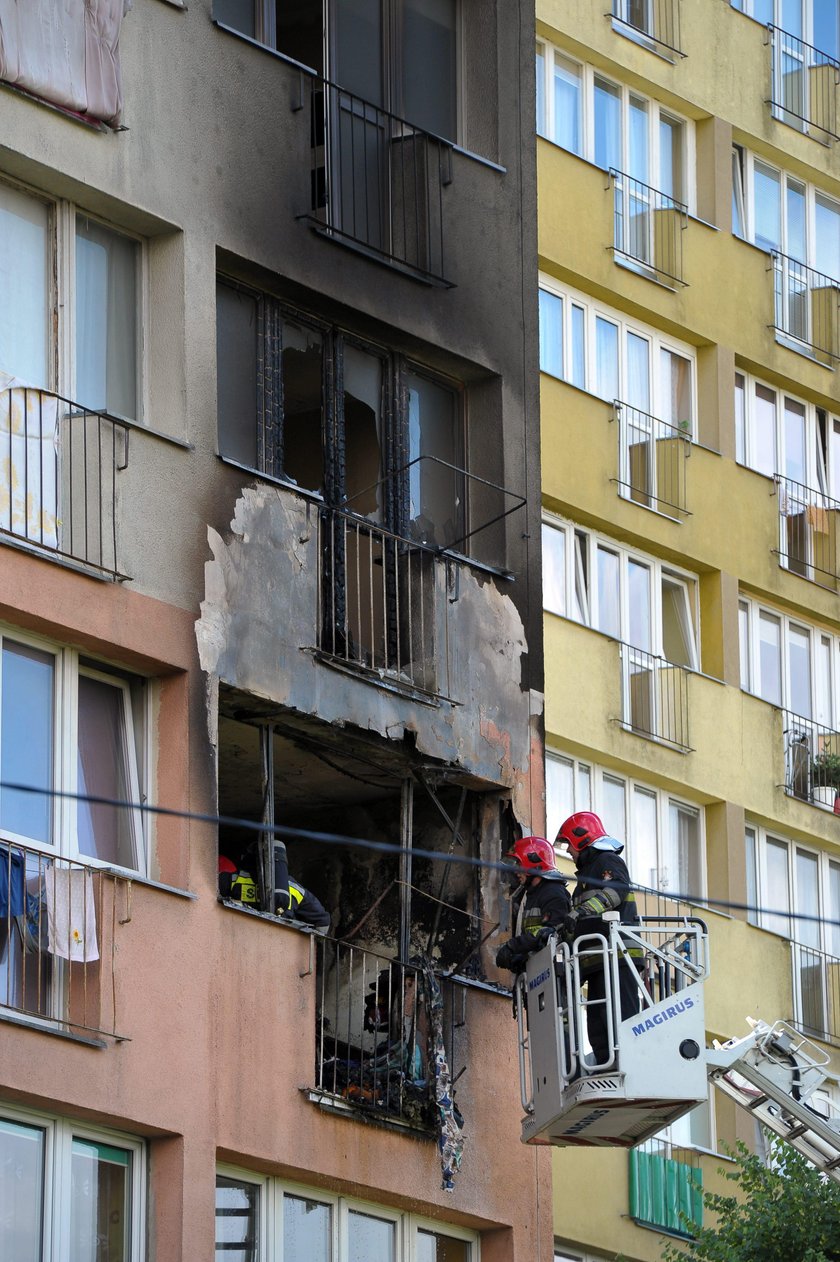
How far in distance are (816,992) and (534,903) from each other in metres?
11.4

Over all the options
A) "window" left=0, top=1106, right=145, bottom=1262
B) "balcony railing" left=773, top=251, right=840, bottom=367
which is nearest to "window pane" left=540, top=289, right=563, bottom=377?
"balcony railing" left=773, top=251, right=840, bottom=367

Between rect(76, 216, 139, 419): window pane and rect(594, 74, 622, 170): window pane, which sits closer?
rect(76, 216, 139, 419): window pane

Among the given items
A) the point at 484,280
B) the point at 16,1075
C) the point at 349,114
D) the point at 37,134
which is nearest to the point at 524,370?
the point at 484,280

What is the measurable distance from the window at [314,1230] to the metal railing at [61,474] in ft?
14.0

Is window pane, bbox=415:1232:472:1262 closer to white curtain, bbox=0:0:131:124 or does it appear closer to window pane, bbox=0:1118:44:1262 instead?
window pane, bbox=0:1118:44:1262

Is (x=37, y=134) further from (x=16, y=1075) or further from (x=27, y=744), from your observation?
(x=16, y=1075)

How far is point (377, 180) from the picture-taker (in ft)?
86.4

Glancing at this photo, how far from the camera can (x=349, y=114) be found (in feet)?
85.5

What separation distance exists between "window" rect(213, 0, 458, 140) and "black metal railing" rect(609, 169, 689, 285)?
7.14 meters

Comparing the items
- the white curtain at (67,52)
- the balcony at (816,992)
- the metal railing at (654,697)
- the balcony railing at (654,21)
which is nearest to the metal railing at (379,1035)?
the white curtain at (67,52)

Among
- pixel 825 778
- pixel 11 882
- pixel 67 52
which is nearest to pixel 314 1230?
pixel 11 882

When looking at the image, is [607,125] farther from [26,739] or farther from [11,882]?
[11,882]

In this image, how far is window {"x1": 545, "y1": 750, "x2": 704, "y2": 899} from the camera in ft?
107

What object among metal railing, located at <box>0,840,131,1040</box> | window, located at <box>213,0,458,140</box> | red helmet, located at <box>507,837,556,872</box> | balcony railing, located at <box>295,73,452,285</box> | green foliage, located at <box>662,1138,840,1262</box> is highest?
window, located at <box>213,0,458,140</box>
